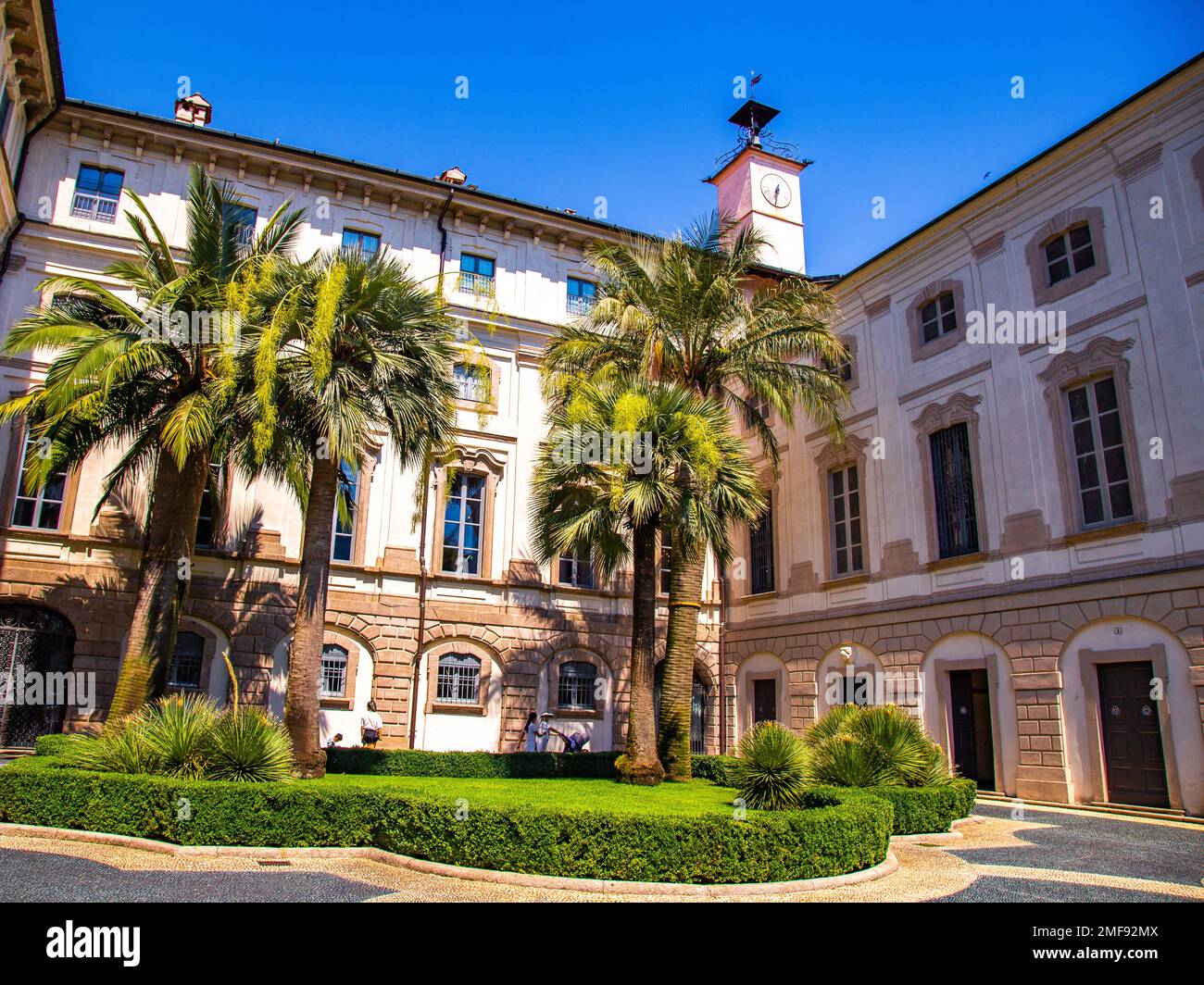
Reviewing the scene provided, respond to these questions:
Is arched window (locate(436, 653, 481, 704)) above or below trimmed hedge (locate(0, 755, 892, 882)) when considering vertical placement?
above

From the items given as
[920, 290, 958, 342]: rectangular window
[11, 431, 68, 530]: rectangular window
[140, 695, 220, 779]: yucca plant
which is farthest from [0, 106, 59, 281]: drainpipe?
[920, 290, 958, 342]: rectangular window

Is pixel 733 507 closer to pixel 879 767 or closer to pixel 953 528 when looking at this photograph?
pixel 879 767

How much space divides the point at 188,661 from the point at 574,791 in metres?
11.6

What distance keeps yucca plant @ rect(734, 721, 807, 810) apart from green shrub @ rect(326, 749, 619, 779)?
279 inches

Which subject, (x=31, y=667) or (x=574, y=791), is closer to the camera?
(x=574, y=791)

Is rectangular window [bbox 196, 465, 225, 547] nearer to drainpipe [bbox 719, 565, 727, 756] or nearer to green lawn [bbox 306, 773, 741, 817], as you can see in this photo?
green lawn [bbox 306, 773, 741, 817]

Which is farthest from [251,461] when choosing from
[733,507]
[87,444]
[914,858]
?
[914,858]

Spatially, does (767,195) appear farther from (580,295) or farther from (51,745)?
(51,745)

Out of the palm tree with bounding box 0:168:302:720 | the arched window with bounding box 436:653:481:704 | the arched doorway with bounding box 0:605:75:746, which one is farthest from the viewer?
the arched window with bounding box 436:653:481:704

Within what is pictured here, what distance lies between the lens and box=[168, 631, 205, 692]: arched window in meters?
21.3

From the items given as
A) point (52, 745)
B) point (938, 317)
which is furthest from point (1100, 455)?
point (52, 745)

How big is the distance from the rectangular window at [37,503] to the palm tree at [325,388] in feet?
26.6

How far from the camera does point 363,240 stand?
85.7 feet
